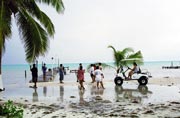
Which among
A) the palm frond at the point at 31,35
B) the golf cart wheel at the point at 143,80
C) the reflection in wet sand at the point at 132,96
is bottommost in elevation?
the reflection in wet sand at the point at 132,96

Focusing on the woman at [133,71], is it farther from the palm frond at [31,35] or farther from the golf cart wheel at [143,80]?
the palm frond at [31,35]

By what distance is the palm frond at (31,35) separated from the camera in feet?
56.4

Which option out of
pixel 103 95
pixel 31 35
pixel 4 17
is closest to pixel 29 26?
pixel 31 35

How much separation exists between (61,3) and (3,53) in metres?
4.04

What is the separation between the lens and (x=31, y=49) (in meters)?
17.7

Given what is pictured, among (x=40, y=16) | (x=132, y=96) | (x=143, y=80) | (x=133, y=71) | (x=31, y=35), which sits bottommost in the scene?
(x=132, y=96)

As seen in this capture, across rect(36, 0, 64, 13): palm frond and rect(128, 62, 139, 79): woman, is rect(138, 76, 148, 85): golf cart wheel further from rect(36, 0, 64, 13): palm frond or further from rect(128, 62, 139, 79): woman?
rect(36, 0, 64, 13): palm frond

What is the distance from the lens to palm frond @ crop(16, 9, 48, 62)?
1720 cm

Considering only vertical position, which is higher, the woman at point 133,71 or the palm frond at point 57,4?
the palm frond at point 57,4

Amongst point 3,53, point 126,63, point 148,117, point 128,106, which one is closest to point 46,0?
point 3,53

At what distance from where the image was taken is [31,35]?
1739 cm

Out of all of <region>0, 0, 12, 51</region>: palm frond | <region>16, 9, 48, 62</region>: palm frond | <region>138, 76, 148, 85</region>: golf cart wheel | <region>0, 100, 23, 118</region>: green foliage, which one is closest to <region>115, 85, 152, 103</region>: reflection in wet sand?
<region>16, 9, 48, 62</region>: palm frond

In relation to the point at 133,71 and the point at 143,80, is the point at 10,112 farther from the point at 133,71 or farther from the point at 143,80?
the point at 143,80

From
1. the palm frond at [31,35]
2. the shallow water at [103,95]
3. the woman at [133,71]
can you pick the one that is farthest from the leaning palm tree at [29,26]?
the woman at [133,71]
